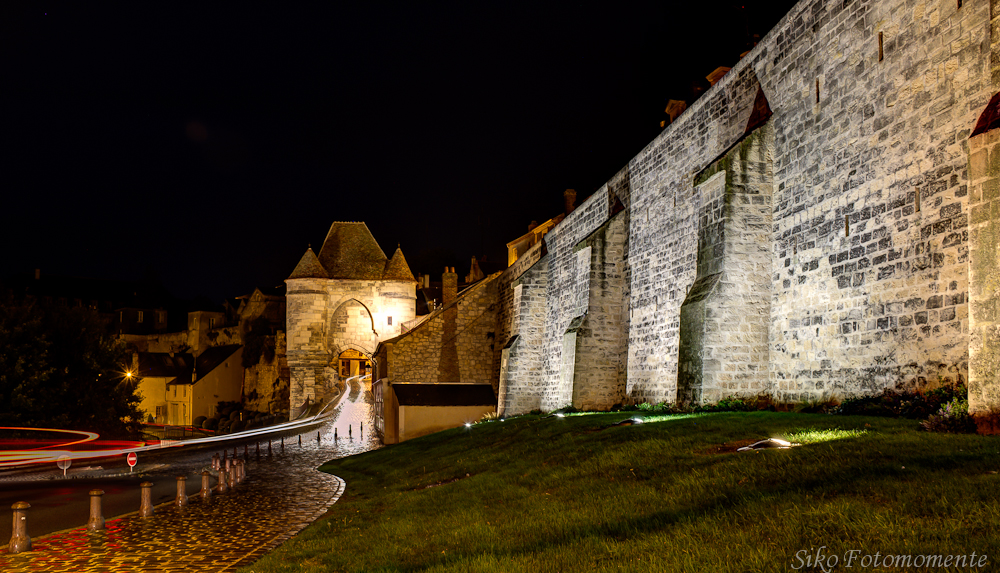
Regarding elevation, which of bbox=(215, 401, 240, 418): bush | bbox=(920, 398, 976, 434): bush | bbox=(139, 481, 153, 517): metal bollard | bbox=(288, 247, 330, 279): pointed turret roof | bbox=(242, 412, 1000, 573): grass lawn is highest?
bbox=(288, 247, 330, 279): pointed turret roof

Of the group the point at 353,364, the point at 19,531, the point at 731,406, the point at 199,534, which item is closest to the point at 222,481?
the point at 199,534

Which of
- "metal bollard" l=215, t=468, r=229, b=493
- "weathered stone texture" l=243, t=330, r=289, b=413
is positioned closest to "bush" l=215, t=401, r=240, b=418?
"weathered stone texture" l=243, t=330, r=289, b=413

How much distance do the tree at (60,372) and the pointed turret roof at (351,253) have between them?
47.5ft

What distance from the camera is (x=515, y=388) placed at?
27719mm

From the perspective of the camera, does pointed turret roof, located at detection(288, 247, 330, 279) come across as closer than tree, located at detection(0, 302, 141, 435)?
No

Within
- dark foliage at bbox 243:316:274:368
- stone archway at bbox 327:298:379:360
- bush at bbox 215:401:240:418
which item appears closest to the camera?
stone archway at bbox 327:298:379:360

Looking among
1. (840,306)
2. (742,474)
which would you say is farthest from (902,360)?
(742,474)

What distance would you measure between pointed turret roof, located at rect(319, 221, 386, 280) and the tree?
14484 mm

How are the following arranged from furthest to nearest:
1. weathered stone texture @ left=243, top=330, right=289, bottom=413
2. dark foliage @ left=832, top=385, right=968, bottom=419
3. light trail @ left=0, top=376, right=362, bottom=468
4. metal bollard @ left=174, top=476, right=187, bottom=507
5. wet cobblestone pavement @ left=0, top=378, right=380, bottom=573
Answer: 1. weathered stone texture @ left=243, top=330, right=289, bottom=413
2. light trail @ left=0, top=376, right=362, bottom=468
3. metal bollard @ left=174, top=476, right=187, bottom=507
4. dark foliage @ left=832, top=385, right=968, bottom=419
5. wet cobblestone pavement @ left=0, top=378, right=380, bottom=573

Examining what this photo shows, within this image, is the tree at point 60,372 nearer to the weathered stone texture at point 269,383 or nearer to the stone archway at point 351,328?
the stone archway at point 351,328

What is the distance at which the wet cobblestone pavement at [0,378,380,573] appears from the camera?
26.2 feet

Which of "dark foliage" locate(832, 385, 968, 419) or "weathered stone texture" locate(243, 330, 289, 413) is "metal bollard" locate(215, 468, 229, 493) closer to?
"dark foliage" locate(832, 385, 968, 419)

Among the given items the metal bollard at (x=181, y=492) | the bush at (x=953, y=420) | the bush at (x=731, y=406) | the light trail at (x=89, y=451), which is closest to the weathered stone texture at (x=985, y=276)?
the bush at (x=953, y=420)

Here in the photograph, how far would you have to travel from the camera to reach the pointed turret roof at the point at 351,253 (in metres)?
47.8
